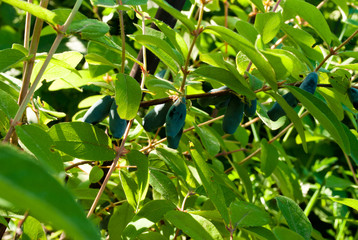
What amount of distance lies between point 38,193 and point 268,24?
55cm

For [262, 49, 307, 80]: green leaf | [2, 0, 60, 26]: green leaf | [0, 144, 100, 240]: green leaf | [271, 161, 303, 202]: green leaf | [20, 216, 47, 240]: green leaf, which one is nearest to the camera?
[0, 144, 100, 240]: green leaf

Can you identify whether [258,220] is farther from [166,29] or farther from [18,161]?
[18,161]

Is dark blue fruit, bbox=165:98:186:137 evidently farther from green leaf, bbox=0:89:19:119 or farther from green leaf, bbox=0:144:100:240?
green leaf, bbox=0:144:100:240

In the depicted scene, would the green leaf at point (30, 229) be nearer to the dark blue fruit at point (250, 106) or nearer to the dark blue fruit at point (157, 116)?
the dark blue fruit at point (157, 116)

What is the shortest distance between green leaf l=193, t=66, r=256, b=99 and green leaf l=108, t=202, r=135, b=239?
11.1 inches

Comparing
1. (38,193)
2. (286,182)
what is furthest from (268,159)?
(38,193)

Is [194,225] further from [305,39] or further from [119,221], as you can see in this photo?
[305,39]

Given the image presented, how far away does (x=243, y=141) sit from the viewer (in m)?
1.05

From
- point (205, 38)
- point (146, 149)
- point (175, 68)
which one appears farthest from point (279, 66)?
point (205, 38)

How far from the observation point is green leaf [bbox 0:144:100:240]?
0.13 meters

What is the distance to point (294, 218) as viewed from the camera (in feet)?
2.07

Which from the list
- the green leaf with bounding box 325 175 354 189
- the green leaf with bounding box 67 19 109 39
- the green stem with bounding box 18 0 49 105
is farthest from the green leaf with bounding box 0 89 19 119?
the green leaf with bounding box 325 175 354 189

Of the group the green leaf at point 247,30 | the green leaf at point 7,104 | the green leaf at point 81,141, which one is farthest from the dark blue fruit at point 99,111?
the green leaf at point 247,30

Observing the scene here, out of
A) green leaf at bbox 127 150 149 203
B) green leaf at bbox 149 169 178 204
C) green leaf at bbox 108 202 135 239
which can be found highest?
green leaf at bbox 127 150 149 203
